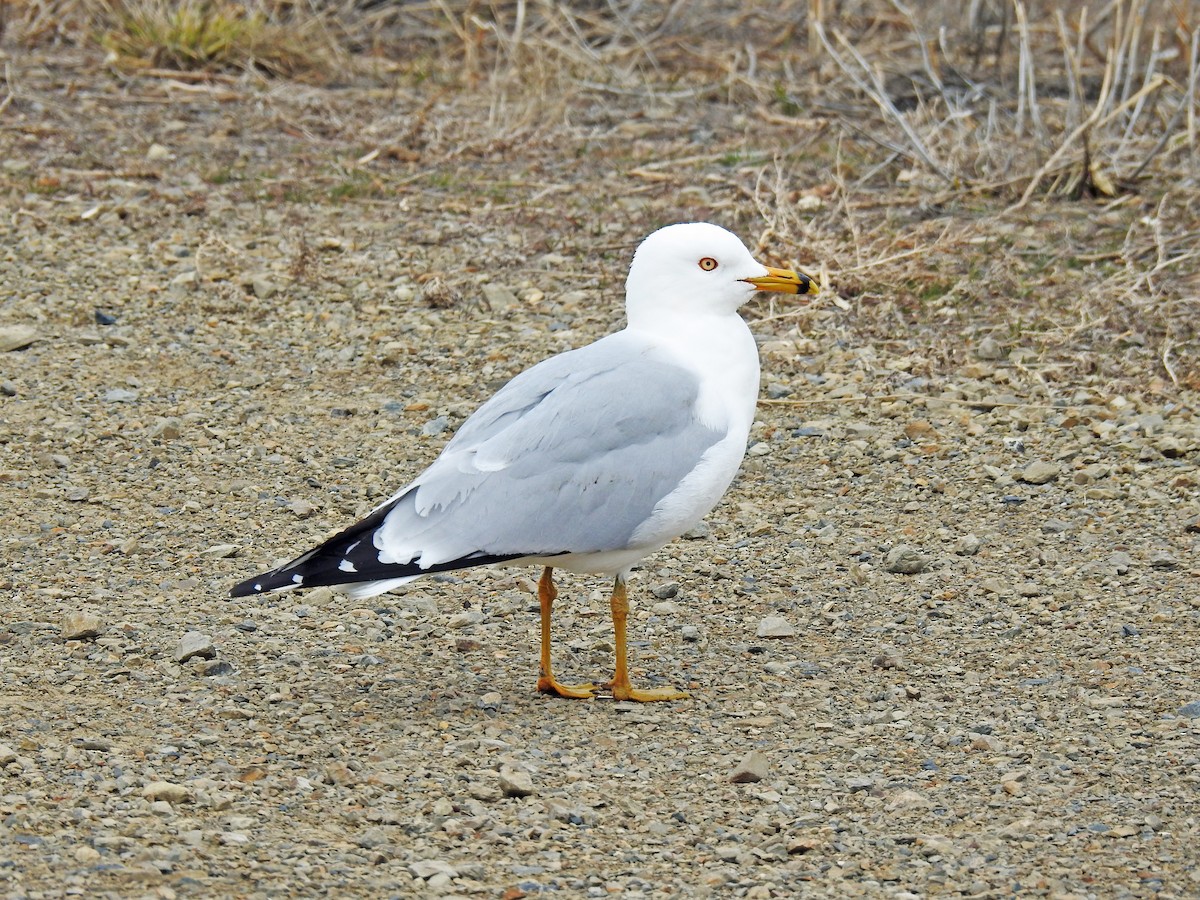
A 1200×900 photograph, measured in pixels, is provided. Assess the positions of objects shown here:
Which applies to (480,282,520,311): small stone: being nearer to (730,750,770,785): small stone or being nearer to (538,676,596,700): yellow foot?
(538,676,596,700): yellow foot

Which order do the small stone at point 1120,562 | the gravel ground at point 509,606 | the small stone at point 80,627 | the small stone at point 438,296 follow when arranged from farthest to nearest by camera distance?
the small stone at point 438,296 < the small stone at point 1120,562 < the small stone at point 80,627 < the gravel ground at point 509,606

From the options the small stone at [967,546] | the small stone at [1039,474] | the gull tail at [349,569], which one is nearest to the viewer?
the gull tail at [349,569]

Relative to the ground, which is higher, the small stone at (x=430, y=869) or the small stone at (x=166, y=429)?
the small stone at (x=166, y=429)

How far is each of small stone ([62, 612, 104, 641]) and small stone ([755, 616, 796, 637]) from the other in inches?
70.1

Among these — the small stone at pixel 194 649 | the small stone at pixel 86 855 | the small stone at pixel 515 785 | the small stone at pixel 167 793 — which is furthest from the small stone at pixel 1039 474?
the small stone at pixel 86 855

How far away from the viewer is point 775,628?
15.3ft

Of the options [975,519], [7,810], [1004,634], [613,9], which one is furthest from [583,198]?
[7,810]

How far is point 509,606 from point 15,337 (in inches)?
109

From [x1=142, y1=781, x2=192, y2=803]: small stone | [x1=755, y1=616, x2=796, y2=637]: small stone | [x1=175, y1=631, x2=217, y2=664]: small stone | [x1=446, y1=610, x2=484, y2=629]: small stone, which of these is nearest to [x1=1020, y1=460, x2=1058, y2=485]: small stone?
[x1=755, y1=616, x2=796, y2=637]: small stone

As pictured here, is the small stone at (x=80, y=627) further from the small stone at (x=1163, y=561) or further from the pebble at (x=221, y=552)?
the small stone at (x=1163, y=561)

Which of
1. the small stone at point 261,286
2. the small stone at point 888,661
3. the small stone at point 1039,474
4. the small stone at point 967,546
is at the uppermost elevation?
the small stone at point 261,286

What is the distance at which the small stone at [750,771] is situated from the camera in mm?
3783

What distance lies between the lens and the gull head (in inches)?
174

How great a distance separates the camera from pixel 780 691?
4.31 m
